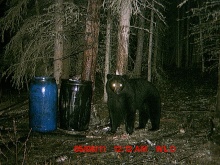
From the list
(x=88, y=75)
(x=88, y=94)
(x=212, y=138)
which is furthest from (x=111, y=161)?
(x=88, y=75)

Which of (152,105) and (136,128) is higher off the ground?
(152,105)

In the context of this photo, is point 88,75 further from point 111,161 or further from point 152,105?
point 111,161

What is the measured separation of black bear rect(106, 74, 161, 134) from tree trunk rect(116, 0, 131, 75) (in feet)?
3.27

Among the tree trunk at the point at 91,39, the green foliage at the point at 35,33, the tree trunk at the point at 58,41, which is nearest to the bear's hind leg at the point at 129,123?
the tree trunk at the point at 91,39

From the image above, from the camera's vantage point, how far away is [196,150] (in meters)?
5.40

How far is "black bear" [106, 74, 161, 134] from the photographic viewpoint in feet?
21.1

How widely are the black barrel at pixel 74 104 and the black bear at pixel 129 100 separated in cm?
60

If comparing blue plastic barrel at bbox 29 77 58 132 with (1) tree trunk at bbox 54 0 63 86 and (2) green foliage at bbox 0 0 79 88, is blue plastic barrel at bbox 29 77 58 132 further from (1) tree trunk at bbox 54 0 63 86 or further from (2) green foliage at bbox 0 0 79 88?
(2) green foliage at bbox 0 0 79 88

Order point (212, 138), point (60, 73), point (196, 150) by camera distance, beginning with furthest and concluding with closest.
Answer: point (60, 73) < point (196, 150) < point (212, 138)

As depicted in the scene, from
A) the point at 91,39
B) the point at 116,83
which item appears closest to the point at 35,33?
the point at 91,39

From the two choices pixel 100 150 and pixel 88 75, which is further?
pixel 88 75

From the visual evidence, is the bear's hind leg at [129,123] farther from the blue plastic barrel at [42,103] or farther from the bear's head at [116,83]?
the blue plastic barrel at [42,103]

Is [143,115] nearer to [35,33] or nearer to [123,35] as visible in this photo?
[123,35]

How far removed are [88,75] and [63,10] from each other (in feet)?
6.92
